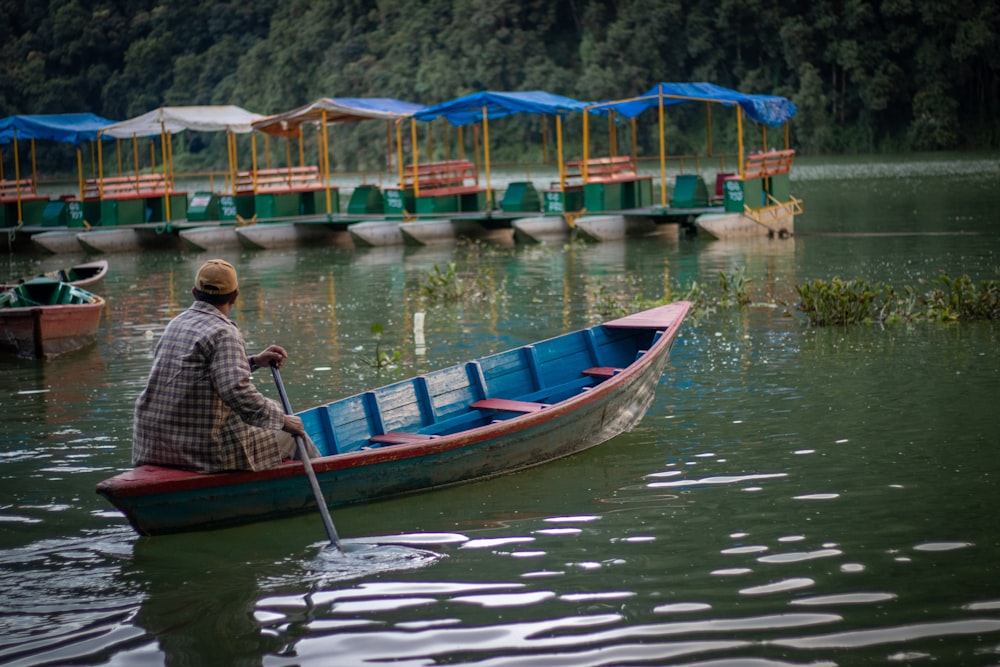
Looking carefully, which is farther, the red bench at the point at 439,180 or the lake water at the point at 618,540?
the red bench at the point at 439,180

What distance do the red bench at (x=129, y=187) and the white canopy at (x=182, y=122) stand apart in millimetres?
1077

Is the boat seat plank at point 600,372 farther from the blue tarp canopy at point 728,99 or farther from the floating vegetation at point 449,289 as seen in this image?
the blue tarp canopy at point 728,99

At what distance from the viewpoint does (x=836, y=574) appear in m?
6.03

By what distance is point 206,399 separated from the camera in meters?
6.61

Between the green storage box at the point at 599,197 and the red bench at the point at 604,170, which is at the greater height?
the red bench at the point at 604,170

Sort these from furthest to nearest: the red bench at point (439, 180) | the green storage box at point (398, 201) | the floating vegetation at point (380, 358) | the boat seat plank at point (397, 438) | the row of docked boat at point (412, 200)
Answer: the green storage box at point (398, 201), the red bench at point (439, 180), the row of docked boat at point (412, 200), the floating vegetation at point (380, 358), the boat seat plank at point (397, 438)

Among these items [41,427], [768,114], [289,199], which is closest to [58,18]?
[289,199]

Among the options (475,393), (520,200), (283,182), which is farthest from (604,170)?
(475,393)

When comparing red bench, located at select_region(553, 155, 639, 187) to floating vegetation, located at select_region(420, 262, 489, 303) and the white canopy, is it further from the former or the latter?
floating vegetation, located at select_region(420, 262, 489, 303)

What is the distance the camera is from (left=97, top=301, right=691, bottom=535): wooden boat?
6805 mm

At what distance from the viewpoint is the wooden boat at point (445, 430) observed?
268 inches

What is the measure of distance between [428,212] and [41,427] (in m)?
18.4

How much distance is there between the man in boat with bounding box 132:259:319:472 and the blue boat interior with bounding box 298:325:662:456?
1.15 metres

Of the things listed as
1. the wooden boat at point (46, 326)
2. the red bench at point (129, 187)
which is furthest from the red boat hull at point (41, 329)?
the red bench at point (129, 187)
